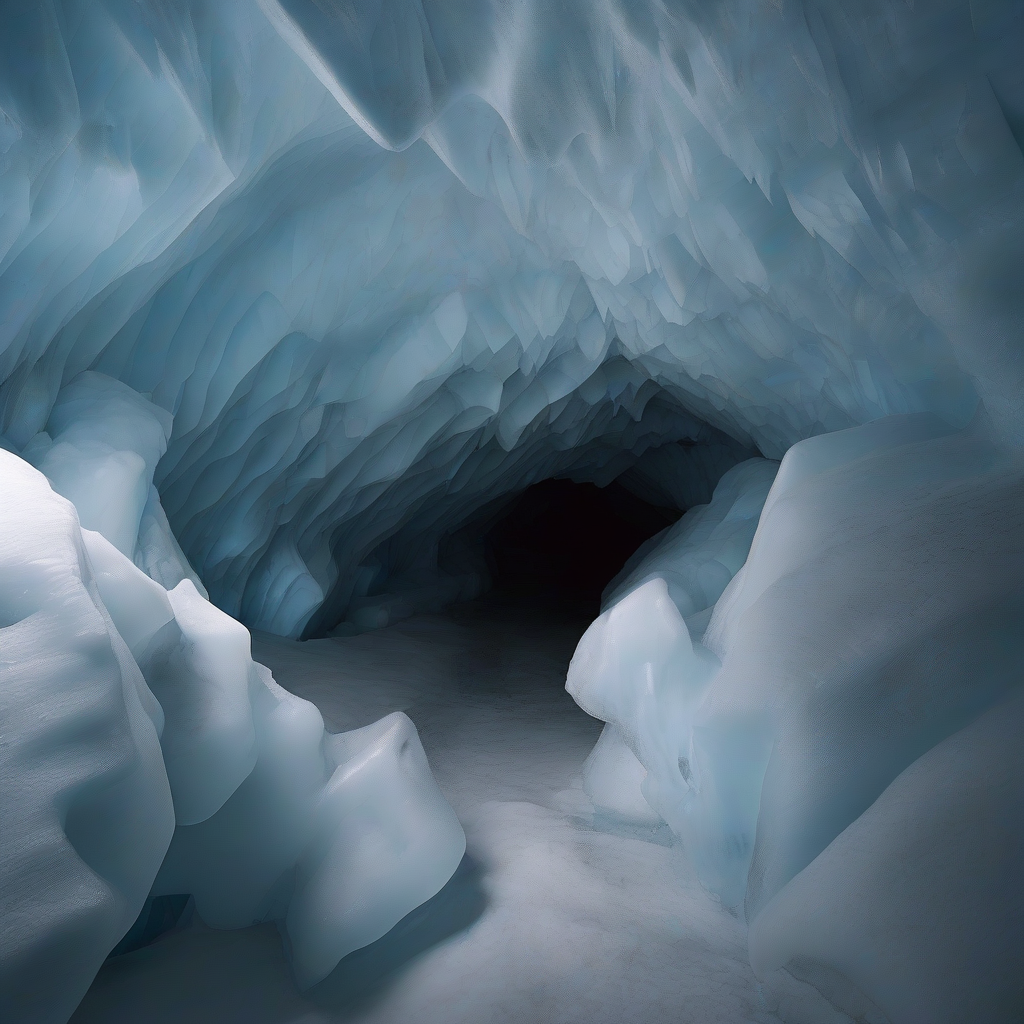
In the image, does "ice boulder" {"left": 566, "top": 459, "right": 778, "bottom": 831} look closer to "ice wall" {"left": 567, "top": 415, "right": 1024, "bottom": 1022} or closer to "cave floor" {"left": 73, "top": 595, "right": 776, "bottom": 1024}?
"ice wall" {"left": 567, "top": 415, "right": 1024, "bottom": 1022}

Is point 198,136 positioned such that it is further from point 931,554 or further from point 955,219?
point 931,554

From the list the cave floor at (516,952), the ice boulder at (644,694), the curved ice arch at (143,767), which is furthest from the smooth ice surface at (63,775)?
the ice boulder at (644,694)

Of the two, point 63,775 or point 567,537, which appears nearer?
→ point 63,775

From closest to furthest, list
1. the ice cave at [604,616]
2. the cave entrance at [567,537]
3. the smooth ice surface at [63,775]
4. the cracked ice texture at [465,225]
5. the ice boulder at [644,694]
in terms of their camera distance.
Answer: the smooth ice surface at [63,775] → the ice cave at [604,616] → the cracked ice texture at [465,225] → the ice boulder at [644,694] → the cave entrance at [567,537]

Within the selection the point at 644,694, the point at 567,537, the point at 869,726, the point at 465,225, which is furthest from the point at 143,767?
the point at 567,537

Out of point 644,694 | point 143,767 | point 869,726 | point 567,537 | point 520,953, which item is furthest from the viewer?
point 567,537

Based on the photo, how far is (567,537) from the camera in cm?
1362

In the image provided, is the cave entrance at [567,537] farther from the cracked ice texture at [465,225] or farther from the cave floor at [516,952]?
the cave floor at [516,952]

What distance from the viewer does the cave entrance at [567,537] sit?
10.2 meters

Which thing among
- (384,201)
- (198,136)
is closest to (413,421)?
(384,201)

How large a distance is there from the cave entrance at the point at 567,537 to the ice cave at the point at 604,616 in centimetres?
584

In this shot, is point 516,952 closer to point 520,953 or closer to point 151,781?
point 520,953

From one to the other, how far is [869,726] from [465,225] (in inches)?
124

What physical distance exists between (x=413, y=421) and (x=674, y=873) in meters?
3.47
